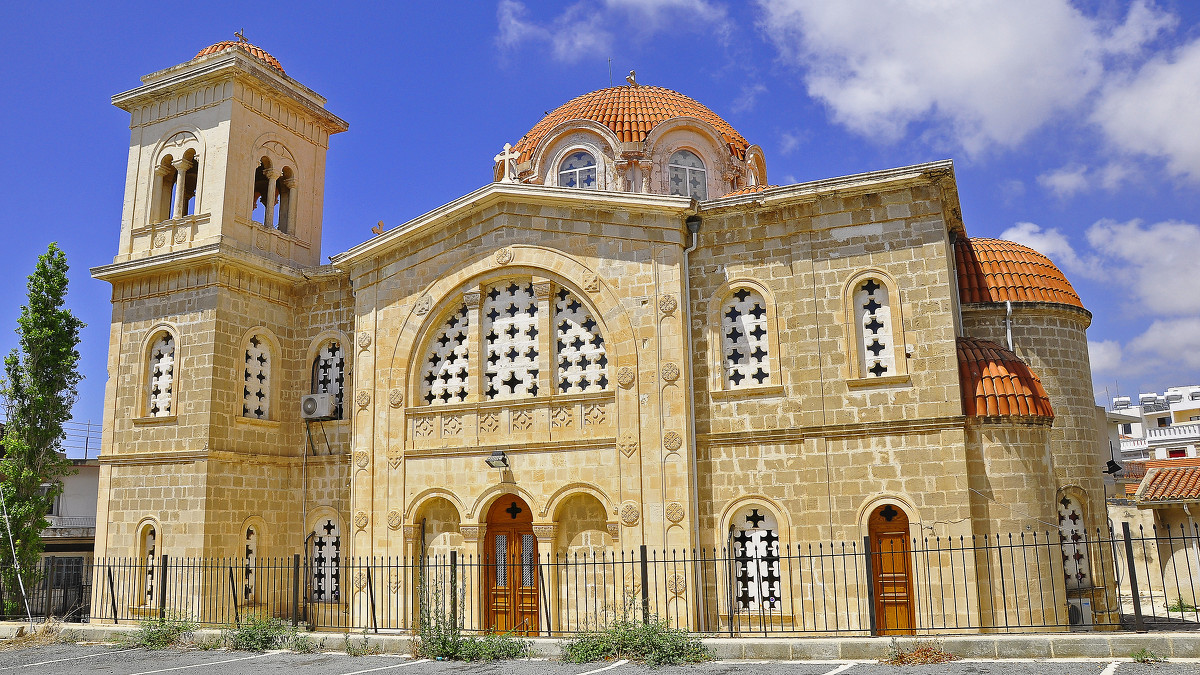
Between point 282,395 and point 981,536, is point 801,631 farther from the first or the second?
point 282,395

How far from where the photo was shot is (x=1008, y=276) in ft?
54.9

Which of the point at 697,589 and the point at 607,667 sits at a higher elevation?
the point at 697,589

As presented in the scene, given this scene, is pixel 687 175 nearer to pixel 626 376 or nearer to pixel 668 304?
pixel 668 304

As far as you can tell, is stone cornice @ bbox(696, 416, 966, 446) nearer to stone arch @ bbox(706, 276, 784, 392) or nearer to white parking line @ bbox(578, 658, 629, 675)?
stone arch @ bbox(706, 276, 784, 392)

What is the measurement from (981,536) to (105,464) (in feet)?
53.5

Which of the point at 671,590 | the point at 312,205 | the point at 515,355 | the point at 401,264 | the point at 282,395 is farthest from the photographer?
the point at 312,205

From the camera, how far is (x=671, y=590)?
14.4 meters

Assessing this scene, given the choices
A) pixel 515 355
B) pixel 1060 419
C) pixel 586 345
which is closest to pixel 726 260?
pixel 586 345

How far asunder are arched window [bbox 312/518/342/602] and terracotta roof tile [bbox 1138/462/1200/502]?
54.7 ft

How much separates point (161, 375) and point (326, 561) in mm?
5071

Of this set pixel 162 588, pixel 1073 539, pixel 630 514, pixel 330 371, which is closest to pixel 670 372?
pixel 630 514

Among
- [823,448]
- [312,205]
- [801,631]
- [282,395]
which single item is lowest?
[801,631]

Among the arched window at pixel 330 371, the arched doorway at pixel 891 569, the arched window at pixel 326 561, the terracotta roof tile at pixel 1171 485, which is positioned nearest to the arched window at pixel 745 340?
the arched doorway at pixel 891 569

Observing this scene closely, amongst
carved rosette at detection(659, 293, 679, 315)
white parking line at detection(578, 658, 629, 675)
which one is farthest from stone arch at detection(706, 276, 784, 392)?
white parking line at detection(578, 658, 629, 675)
